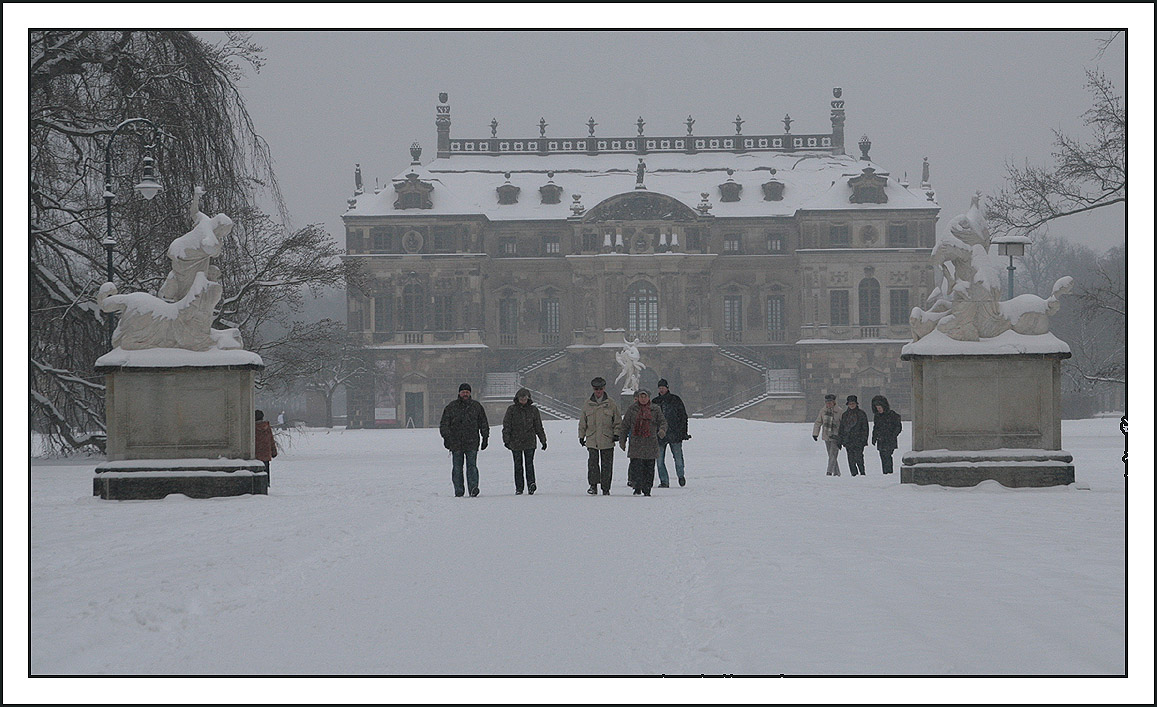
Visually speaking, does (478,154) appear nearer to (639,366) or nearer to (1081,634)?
(639,366)

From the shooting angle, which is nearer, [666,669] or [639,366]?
[666,669]

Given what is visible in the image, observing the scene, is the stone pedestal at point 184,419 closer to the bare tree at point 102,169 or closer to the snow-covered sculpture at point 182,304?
the snow-covered sculpture at point 182,304

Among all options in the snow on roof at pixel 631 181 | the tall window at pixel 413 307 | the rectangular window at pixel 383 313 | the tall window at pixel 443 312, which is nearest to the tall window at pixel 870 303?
the snow on roof at pixel 631 181

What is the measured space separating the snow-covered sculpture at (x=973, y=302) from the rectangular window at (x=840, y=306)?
50.1 meters

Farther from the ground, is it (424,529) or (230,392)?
(230,392)

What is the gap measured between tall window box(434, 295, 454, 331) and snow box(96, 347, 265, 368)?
50.8m

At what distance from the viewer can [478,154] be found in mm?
74750

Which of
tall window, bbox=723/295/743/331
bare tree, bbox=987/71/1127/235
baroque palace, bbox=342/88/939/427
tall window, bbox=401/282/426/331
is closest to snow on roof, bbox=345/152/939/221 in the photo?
baroque palace, bbox=342/88/939/427

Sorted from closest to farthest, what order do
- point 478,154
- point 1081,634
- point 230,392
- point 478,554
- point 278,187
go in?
point 1081,634
point 478,554
point 230,392
point 278,187
point 478,154

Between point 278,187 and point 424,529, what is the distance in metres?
10.4

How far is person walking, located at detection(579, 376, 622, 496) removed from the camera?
51.9ft

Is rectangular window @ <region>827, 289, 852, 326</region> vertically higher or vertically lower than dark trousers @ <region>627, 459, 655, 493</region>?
higher

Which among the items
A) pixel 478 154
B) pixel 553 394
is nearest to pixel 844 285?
pixel 553 394

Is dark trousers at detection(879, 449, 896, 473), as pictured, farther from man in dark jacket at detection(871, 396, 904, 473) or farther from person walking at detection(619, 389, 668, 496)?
person walking at detection(619, 389, 668, 496)
